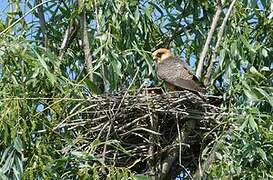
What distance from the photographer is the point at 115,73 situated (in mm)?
4344

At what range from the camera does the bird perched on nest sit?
16.0 ft

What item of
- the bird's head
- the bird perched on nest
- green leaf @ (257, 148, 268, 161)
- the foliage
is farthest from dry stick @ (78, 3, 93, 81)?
green leaf @ (257, 148, 268, 161)

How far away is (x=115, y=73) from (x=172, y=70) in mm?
808

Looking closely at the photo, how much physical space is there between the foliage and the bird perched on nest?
81 mm

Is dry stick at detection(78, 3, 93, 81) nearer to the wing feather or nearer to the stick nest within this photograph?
the stick nest

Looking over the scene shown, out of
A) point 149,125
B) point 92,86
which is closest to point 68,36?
point 92,86

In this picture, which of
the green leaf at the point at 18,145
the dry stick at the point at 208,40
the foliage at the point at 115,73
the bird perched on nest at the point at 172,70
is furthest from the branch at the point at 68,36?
the green leaf at the point at 18,145

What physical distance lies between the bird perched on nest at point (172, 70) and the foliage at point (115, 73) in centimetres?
8

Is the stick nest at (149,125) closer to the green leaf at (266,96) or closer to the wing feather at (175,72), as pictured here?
the wing feather at (175,72)

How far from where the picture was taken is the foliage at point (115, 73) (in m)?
3.75

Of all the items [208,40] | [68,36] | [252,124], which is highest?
[68,36]

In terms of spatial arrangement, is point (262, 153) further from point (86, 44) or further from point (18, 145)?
point (86, 44)

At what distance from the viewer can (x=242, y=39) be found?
4.41 m

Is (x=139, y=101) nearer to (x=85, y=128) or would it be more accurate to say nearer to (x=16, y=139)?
(x=85, y=128)
